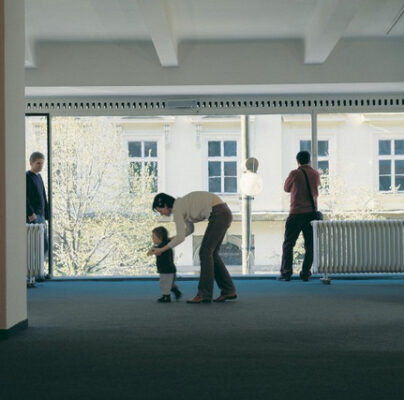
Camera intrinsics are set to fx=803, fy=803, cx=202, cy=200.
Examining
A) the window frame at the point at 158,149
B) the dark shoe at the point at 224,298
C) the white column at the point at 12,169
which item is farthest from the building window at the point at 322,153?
the white column at the point at 12,169

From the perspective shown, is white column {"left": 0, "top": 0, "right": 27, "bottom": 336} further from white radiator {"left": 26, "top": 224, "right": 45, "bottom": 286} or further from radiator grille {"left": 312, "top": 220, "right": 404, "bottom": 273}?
radiator grille {"left": 312, "top": 220, "right": 404, "bottom": 273}

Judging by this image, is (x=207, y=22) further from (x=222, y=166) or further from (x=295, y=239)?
(x=222, y=166)

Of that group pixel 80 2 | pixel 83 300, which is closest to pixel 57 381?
pixel 83 300

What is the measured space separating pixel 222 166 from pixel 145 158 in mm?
1501

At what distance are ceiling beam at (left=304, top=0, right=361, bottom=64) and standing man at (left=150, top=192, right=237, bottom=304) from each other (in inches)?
93.7

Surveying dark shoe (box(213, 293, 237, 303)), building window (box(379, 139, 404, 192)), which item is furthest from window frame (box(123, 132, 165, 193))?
dark shoe (box(213, 293, 237, 303))

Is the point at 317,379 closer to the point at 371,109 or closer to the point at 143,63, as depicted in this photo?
the point at 143,63

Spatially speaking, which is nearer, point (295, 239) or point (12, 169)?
point (12, 169)

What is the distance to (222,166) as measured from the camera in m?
13.7

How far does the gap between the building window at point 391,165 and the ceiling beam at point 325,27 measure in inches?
133

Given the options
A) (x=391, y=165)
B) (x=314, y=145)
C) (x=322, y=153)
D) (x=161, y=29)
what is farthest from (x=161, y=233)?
(x=391, y=165)

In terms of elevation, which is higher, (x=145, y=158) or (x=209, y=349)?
(x=145, y=158)

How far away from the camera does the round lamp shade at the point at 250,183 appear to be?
41.5ft

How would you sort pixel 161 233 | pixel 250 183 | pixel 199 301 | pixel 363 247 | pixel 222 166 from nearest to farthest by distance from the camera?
pixel 161 233, pixel 199 301, pixel 363 247, pixel 250 183, pixel 222 166
